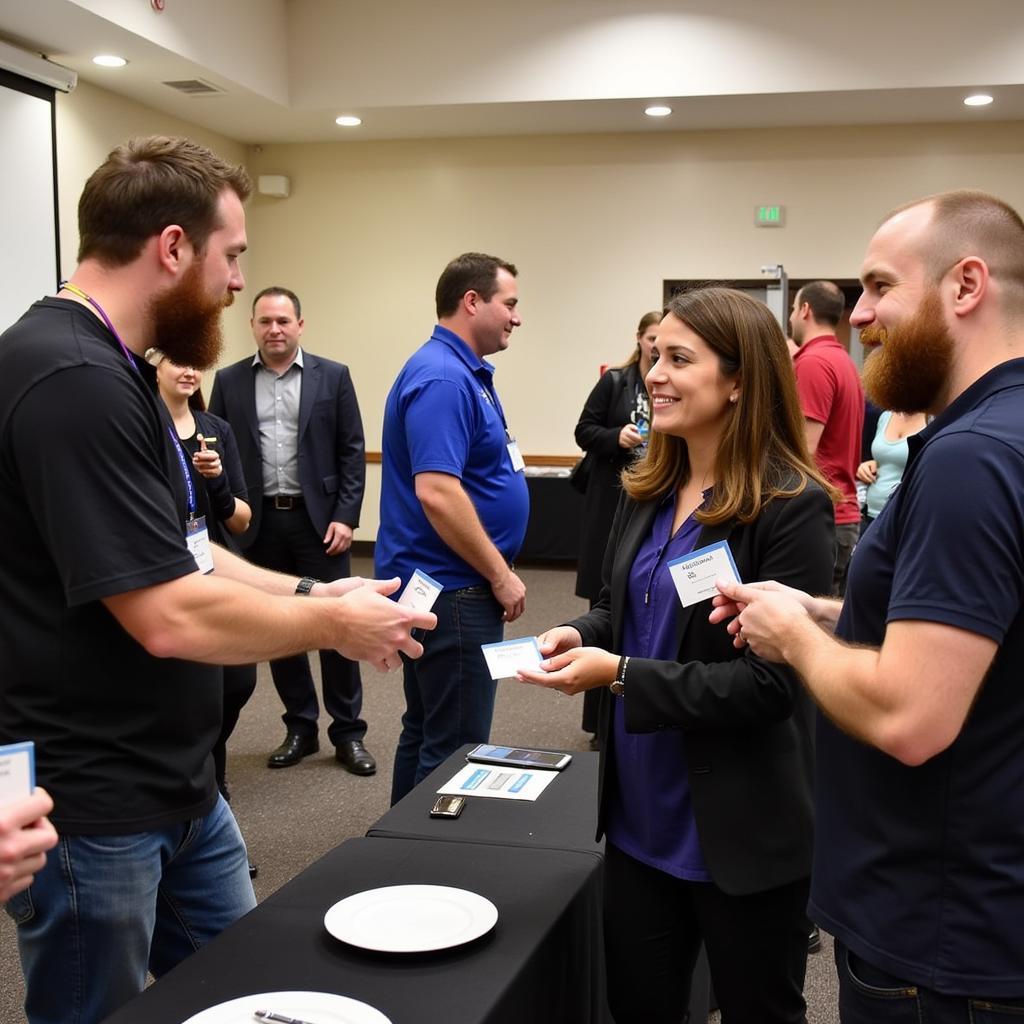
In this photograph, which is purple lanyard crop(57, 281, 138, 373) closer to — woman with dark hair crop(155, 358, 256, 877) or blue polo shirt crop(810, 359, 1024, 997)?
blue polo shirt crop(810, 359, 1024, 997)

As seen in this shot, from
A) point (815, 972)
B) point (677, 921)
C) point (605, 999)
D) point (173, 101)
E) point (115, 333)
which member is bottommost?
point (815, 972)

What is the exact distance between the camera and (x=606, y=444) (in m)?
4.27

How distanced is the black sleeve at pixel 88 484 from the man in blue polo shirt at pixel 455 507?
1534mm

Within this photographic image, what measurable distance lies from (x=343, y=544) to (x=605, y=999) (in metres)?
2.45

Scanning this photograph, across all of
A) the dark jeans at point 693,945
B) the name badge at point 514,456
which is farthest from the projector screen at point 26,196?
the dark jeans at point 693,945

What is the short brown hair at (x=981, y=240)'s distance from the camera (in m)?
1.25

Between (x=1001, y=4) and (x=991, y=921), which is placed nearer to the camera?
(x=991, y=921)

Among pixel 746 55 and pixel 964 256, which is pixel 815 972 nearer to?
pixel 964 256

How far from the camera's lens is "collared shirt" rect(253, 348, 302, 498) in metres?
4.08

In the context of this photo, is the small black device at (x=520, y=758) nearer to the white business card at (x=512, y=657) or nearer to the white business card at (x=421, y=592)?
the white business card at (x=421, y=592)

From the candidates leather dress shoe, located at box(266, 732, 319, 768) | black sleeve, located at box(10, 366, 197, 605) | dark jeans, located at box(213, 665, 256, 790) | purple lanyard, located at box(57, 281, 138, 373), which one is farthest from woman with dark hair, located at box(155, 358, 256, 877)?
black sleeve, located at box(10, 366, 197, 605)

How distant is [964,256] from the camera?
126 cm

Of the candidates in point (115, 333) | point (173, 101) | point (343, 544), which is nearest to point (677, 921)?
point (115, 333)

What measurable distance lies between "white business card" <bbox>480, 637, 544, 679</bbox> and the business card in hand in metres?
0.74
